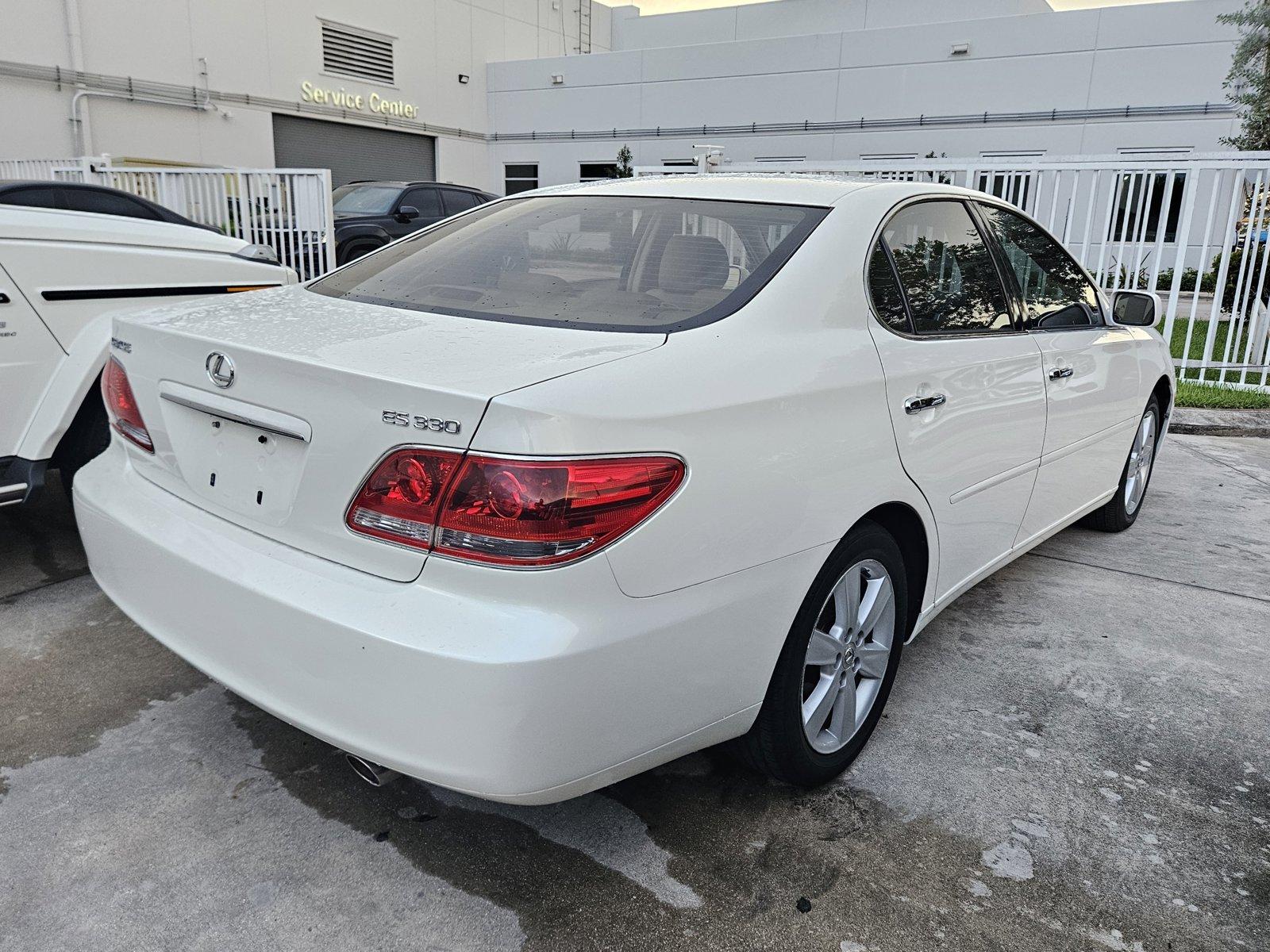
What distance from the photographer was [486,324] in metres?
2.16

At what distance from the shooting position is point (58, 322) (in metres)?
3.53

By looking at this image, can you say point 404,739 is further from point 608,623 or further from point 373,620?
point 608,623

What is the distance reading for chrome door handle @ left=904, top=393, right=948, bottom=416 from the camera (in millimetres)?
2457

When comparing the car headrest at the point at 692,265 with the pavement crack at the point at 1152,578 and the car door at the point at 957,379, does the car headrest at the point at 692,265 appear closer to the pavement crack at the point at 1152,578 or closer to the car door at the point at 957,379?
the car door at the point at 957,379

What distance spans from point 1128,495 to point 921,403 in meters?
2.66

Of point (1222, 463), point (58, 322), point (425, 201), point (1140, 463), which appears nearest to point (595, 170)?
point (425, 201)

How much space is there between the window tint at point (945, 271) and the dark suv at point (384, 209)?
9907 mm

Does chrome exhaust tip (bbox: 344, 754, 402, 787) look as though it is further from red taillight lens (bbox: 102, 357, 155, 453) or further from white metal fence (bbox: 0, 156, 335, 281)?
white metal fence (bbox: 0, 156, 335, 281)

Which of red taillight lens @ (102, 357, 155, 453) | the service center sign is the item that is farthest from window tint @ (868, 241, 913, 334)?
the service center sign

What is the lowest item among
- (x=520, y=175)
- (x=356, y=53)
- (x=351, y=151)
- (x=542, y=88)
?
(x=520, y=175)

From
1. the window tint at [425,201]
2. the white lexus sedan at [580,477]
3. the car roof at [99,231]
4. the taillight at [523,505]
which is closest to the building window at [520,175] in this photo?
the window tint at [425,201]

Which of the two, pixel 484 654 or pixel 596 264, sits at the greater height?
pixel 596 264

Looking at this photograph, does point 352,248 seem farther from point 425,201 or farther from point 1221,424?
point 1221,424

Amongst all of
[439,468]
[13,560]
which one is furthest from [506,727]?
[13,560]
